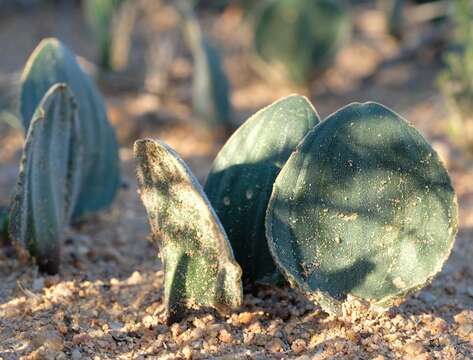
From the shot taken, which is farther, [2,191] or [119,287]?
[2,191]

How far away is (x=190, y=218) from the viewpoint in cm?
140

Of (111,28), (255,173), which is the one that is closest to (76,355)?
(255,173)

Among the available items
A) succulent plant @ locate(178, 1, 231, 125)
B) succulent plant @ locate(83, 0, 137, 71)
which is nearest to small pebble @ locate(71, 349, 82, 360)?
succulent plant @ locate(178, 1, 231, 125)

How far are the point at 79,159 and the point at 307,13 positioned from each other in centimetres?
194

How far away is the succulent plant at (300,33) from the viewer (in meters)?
3.49

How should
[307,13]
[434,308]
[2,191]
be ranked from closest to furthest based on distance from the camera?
[434,308]
[2,191]
[307,13]

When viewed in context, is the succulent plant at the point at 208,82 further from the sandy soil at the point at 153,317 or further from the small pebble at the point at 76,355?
the small pebble at the point at 76,355

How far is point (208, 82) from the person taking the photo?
117 inches

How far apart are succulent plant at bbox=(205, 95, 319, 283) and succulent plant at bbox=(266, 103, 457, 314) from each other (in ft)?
0.45

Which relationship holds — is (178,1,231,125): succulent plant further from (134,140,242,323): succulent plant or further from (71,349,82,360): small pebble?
(71,349,82,360): small pebble

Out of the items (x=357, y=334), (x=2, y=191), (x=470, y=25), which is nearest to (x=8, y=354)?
(x=357, y=334)

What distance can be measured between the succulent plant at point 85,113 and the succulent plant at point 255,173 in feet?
1.50

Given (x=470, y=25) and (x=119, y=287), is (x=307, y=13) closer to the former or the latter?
(x=470, y=25)

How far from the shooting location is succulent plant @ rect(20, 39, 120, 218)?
6.16 ft
